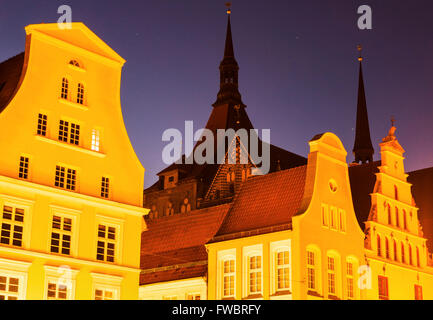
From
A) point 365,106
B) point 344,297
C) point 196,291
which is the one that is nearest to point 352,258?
point 344,297

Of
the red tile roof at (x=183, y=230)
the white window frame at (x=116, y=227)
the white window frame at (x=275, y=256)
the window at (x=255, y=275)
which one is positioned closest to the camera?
the white window frame at (x=116, y=227)

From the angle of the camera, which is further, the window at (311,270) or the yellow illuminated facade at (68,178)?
the window at (311,270)

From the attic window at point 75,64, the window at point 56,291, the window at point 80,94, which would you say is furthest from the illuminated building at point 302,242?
the attic window at point 75,64

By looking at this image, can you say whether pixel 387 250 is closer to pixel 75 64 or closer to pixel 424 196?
pixel 424 196

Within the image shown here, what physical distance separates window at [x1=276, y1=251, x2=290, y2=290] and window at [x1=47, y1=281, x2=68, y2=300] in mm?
11402

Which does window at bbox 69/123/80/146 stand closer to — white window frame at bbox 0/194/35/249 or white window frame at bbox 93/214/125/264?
white window frame at bbox 93/214/125/264

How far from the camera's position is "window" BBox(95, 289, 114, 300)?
35.2 meters

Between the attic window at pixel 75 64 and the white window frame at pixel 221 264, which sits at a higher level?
the attic window at pixel 75 64

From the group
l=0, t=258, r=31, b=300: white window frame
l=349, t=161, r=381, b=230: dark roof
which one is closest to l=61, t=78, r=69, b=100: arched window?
l=0, t=258, r=31, b=300: white window frame

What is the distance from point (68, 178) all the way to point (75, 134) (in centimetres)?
210

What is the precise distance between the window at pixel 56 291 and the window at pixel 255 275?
432 inches

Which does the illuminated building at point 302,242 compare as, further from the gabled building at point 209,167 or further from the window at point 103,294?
the gabled building at point 209,167

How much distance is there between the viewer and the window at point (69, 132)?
116 ft
